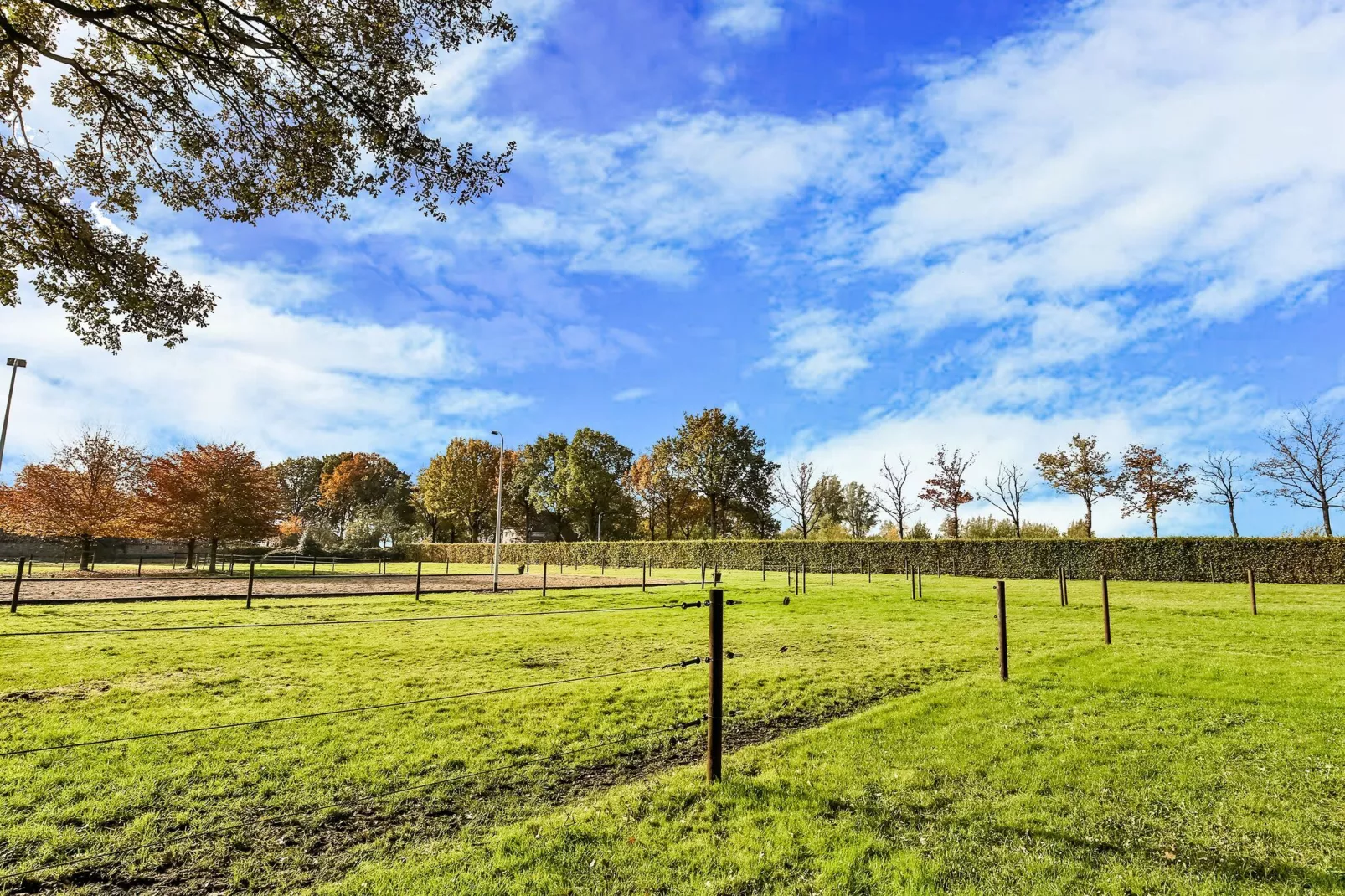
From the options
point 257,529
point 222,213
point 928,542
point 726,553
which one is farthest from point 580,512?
point 222,213

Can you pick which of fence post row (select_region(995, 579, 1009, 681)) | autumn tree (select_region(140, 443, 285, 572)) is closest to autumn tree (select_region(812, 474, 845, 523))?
autumn tree (select_region(140, 443, 285, 572))

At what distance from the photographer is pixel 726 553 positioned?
1780 inches

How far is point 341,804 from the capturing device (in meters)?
4.73

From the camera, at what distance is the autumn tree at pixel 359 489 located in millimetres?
79062

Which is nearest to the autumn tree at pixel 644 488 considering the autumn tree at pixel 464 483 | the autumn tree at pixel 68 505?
the autumn tree at pixel 464 483

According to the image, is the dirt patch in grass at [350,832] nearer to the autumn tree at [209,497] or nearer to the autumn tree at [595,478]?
the autumn tree at [209,497]

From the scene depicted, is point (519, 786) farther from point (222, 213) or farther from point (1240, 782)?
point (222, 213)

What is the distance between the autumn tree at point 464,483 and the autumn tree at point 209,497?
32.0 m

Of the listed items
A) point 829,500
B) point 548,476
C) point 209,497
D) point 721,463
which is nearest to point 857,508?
point 829,500

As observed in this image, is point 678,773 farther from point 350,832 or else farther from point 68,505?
point 68,505

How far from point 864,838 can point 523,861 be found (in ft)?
7.10

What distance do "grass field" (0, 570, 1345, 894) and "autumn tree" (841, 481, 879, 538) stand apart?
58.4 meters

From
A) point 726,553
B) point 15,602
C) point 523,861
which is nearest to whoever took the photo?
point 523,861

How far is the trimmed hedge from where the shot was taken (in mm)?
27734
